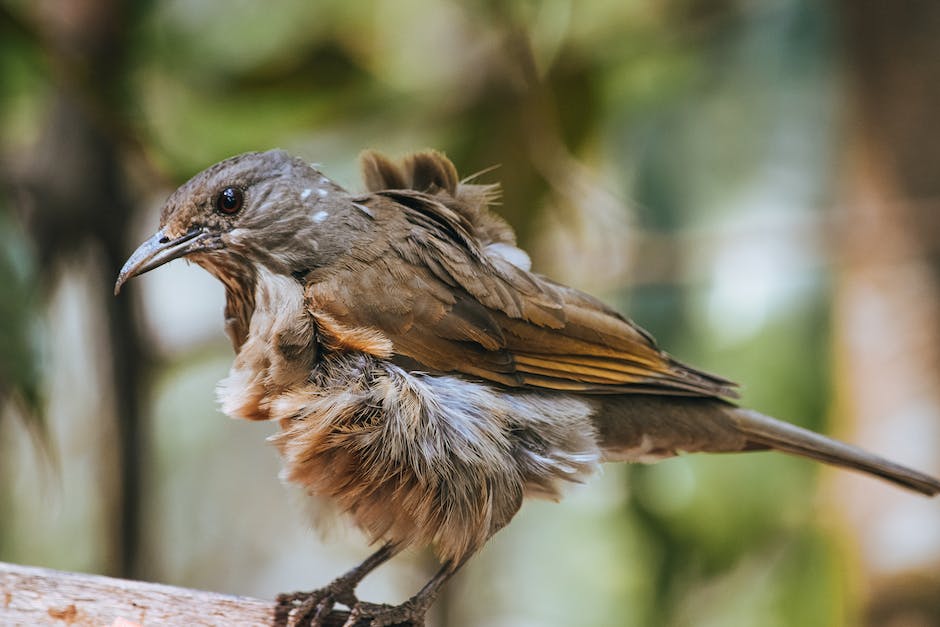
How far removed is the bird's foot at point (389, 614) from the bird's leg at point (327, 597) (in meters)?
0.07

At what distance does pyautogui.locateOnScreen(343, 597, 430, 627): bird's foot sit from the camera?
8.98ft

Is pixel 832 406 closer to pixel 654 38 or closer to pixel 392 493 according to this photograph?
pixel 654 38

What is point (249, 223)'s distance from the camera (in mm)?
2738

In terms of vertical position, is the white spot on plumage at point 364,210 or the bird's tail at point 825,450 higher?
the white spot on plumage at point 364,210

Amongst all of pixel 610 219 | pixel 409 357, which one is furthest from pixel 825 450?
pixel 610 219

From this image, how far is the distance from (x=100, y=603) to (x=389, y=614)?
73cm

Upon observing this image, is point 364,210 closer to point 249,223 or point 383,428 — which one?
point 249,223

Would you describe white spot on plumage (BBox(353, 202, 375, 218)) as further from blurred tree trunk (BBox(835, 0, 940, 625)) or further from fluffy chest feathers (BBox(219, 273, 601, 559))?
blurred tree trunk (BBox(835, 0, 940, 625))

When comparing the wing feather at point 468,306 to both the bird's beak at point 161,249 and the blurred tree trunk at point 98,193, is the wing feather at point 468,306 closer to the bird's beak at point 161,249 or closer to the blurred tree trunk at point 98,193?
the bird's beak at point 161,249

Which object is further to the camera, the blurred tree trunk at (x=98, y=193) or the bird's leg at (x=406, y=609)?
the blurred tree trunk at (x=98, y=193)

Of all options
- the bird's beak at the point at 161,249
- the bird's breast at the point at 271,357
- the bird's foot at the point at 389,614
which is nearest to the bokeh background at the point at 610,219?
the bird's beak at the point at 161,249

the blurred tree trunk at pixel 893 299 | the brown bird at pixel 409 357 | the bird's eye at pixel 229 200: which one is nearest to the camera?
the brown bird at pixel 409 357

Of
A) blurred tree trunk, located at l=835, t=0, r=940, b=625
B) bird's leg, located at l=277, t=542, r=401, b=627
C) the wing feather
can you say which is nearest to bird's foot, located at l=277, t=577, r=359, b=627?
bird's leg, located at l=277, t=542, r=401, b=627

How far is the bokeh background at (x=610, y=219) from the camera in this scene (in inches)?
167
